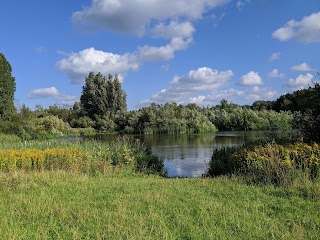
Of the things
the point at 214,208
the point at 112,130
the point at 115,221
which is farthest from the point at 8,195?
the point at 112,130

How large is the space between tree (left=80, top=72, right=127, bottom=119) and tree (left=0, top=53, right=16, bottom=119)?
24.0 m

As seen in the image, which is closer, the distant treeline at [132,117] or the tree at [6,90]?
the tree at [6,90]

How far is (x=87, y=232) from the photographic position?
496cm

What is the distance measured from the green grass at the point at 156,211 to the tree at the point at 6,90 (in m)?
31.6

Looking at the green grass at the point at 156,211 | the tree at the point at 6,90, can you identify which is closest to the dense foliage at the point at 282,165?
the green grass at the point at 156,211

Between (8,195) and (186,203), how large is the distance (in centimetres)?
403

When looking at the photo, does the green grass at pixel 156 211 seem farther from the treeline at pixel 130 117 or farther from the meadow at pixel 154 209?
the treeline at pixel 130 117

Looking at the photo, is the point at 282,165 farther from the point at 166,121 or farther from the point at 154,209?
the point at 166,121

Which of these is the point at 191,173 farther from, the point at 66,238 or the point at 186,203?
the point at 66,238

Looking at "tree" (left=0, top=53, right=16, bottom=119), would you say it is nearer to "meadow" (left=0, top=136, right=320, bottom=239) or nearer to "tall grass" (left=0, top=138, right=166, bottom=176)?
"tall grass" (left=0, top=138, right=166, bottom=176)

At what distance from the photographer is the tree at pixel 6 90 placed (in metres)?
37.2

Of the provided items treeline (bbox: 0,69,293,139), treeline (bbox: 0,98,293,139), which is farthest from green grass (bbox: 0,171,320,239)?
treeline (bbox: 0,98,293,139)

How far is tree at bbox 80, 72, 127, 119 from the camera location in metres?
62.7

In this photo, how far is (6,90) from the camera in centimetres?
3772
